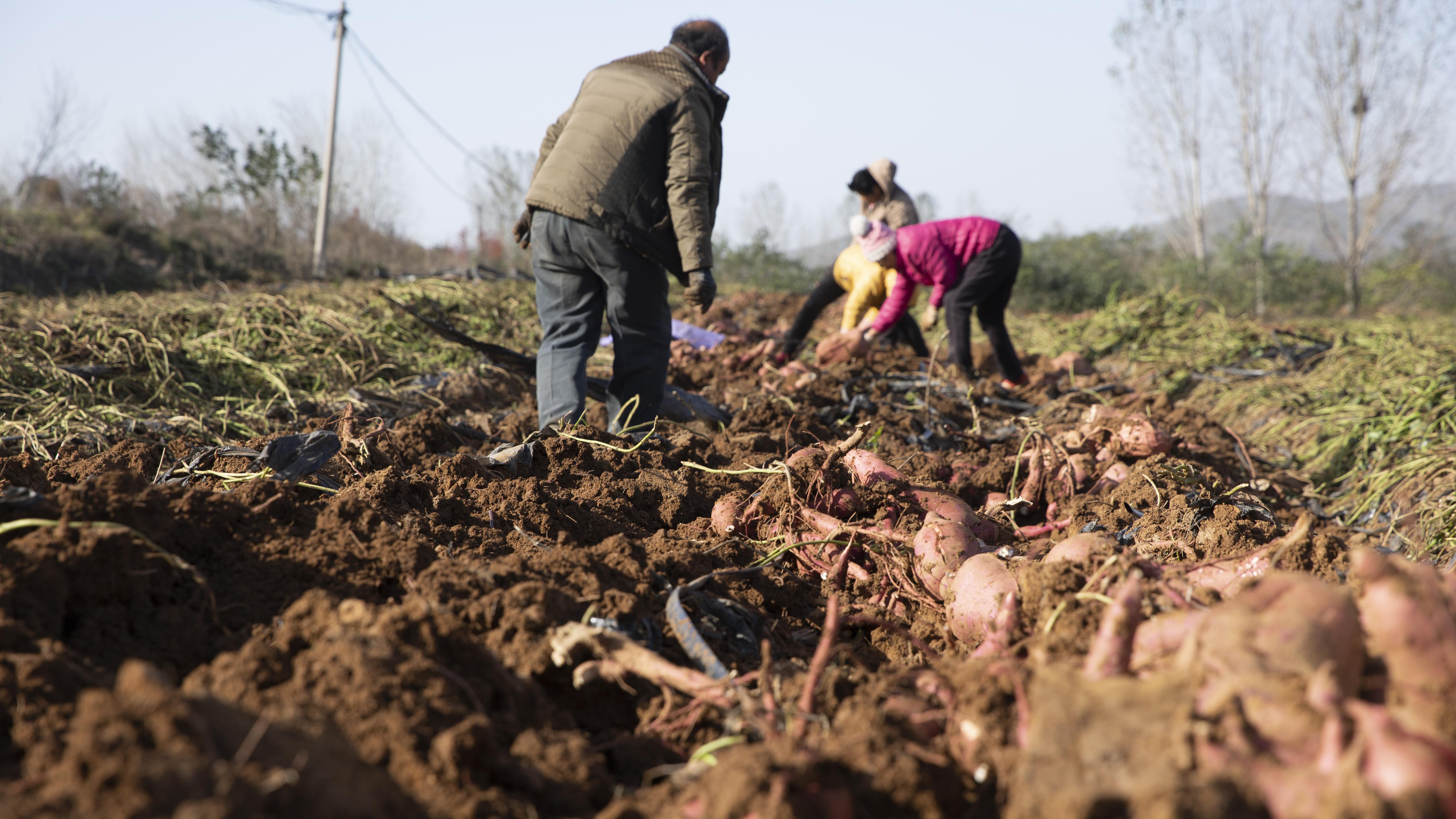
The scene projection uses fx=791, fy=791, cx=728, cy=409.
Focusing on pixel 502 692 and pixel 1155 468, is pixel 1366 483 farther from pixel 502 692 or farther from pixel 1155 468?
pixel 502 692

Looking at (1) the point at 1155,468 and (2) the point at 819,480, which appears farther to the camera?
(1) the point at 1155,468

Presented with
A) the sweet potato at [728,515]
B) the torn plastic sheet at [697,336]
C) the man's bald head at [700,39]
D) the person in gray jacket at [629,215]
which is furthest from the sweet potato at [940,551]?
the torn plastic sheet at [697,336]

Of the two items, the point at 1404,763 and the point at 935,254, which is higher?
the point at 935,254

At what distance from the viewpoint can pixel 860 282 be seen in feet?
19.1

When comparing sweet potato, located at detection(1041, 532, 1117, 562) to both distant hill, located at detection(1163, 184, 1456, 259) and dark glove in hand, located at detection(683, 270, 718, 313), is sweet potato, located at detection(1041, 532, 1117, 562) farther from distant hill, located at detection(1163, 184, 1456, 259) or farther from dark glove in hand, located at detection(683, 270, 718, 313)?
distant hill, located at detection(1163, 184, 1456, 259)

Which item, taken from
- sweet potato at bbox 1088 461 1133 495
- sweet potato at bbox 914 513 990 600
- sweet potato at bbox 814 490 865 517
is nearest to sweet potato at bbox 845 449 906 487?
sweet potato at bbox 814 490 865 517

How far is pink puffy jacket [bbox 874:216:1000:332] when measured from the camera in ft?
17.6

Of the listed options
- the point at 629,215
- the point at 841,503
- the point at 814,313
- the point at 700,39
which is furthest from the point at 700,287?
the point at 814,313

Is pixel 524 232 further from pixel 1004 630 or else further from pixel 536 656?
pixel 1004 630

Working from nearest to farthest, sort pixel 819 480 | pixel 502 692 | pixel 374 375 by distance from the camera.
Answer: pixel 502 692, pixel 819 480, pixel 374 375

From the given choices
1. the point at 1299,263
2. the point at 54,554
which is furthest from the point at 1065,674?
the point at 1299,263

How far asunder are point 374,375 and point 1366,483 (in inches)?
220

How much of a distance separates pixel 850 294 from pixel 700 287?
298 cm

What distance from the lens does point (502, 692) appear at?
4.75 ft
